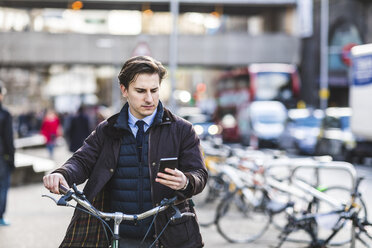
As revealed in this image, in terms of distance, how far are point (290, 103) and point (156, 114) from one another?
76.9 ft

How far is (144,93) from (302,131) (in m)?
20.6

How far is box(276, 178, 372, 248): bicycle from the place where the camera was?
5.91m

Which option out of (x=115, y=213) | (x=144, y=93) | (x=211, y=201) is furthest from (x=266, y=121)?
(x=115, y=213)

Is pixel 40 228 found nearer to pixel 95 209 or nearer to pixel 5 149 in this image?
pixel 5 149

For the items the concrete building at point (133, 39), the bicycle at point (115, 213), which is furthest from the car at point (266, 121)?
the bicycle at point (115, 213)

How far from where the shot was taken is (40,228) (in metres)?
8.07

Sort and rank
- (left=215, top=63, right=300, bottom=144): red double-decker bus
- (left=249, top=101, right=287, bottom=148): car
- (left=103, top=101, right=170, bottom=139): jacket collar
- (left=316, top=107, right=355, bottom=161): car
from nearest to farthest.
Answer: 1. (left=103, top=101, right=170, bottom=139): jacket collar
2. (left=316, top=107, right=355, bottom=161): car
3. (left=249, top=101, right=287, bottom=148): car
4. (left=215, top=63, right=300, bottom=144): red double-decker bus

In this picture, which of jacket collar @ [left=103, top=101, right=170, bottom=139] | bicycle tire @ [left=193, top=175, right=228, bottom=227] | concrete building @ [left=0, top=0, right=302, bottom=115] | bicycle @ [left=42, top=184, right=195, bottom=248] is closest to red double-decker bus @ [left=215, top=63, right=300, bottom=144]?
concrete building @ [left=0, top=0, right=302, bottom=115]

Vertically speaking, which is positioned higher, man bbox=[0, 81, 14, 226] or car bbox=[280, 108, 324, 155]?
man bbox=[0, 81, 14, 226]

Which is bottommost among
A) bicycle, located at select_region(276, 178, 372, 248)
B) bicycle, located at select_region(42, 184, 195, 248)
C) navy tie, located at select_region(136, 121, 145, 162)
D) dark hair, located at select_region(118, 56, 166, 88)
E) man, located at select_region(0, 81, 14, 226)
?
bicycle, located at select_region(276, 178, 372, 248)

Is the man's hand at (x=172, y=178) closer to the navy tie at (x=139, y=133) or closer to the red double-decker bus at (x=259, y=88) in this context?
the navy tie at (x=139, y=133)

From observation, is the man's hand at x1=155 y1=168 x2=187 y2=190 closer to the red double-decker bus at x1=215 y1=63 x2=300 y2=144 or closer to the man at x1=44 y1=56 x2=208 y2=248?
the man at x1=44 y1=56 x2=208 y2=248

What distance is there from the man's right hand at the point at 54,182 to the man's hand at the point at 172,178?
466 mm

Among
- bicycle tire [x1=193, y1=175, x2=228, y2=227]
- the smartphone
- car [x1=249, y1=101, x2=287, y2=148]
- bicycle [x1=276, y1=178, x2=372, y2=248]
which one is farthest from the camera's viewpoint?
car [x1=249, y1=101, x2=287, y2=148]
